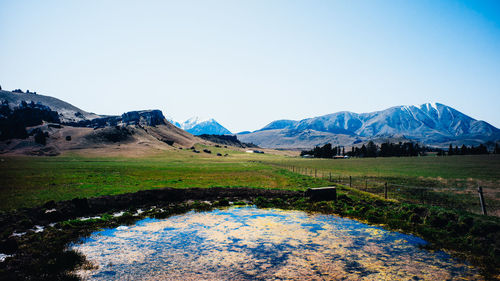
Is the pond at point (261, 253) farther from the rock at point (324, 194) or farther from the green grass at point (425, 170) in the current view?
the green grass at point (425, 170)

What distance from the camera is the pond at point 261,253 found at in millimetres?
10977

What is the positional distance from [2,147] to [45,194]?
184 metres

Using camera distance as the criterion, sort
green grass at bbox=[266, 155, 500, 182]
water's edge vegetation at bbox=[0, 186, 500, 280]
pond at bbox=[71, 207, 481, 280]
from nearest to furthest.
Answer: pond at bbox=[71, 207, 481, 280] → water's edge vegetation at bbox=[0, 186, 500, 280] → green grass at bbox=[266, 155, 500, 182]

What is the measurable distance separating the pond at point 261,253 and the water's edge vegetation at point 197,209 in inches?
35.9

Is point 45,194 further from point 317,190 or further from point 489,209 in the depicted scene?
point 489,209

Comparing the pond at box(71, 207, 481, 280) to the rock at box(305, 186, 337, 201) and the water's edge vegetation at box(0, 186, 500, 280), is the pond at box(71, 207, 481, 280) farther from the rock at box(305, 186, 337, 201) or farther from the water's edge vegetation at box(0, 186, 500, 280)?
the rock at box(305, 186, 337, 201)

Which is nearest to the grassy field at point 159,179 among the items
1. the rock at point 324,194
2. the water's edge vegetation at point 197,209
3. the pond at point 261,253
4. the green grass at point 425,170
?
the green grass at point 425,170

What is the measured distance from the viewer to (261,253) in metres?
13.3

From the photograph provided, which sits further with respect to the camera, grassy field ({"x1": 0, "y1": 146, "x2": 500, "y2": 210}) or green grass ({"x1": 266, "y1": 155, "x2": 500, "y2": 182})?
green grass ({"x1": 266, "y1": 155, "x2": 500, "y2": 182})

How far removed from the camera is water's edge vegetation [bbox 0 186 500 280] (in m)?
11.4

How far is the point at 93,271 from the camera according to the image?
1109 centimetres

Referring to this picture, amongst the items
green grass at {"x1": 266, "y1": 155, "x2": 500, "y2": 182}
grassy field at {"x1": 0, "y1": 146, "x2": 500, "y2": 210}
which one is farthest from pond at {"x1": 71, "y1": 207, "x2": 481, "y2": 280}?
green grass at {"x1": 266, "y1": 155, "x2": 500, "y2": 182}

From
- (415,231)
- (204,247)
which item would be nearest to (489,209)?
(415,231)

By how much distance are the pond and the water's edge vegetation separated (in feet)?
2.99
